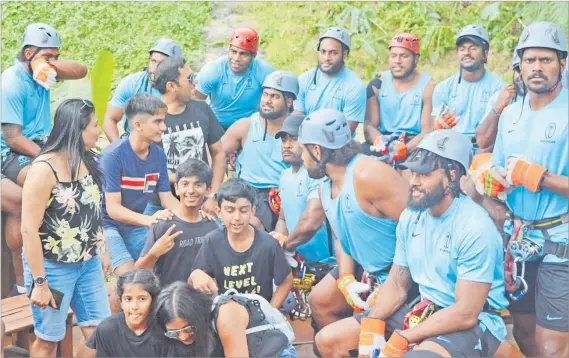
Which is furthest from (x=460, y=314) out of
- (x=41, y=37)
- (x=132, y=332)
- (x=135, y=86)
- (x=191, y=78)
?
(x=41, y=37)

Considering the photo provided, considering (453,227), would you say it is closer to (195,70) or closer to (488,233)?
(488,233)

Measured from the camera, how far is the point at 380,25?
20.5 feet

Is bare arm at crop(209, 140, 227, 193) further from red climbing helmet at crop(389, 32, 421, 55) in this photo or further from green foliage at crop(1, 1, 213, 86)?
red climbing helmet at crop(389, 32, 421, 55)

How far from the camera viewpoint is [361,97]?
18.6ft

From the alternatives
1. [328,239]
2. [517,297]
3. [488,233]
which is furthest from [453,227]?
[328,239]

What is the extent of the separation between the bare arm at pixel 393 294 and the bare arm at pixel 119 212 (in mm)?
1316

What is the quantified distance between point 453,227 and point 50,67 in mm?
2431

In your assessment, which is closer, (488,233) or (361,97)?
(488,233)

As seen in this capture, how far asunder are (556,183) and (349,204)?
3.29 ft

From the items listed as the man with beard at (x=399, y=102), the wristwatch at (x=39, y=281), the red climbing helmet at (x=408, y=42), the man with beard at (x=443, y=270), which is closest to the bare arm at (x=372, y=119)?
the man with beard at (x=399, y=102)

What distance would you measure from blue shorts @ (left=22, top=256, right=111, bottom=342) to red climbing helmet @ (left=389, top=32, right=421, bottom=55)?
2.26m

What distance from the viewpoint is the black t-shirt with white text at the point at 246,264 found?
478 centimetres

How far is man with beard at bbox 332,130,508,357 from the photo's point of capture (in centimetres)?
439

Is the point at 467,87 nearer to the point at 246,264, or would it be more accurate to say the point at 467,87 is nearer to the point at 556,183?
the point at 556,183
